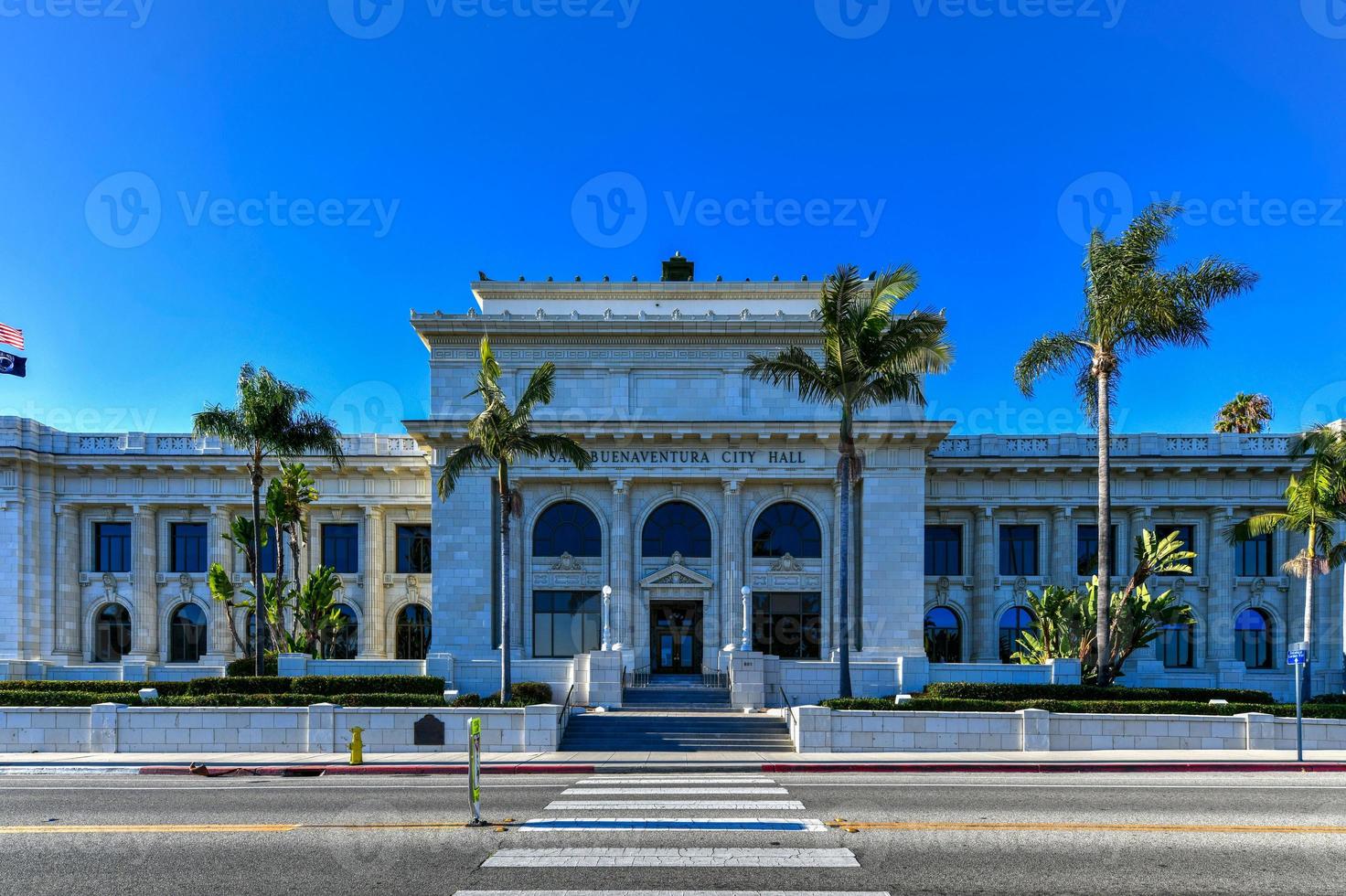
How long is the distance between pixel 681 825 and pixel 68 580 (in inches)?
1465

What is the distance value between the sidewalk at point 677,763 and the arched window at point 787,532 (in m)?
14.8

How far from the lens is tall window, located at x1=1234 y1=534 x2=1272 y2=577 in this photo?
38.0m

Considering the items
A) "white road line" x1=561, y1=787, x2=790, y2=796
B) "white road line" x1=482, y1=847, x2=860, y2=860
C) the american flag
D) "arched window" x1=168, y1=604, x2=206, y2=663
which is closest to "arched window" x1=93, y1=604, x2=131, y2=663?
"arched window" x1=168, y1=604, x2=206, y2=663

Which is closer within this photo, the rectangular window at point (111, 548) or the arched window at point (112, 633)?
the arched window at point (112, 633)

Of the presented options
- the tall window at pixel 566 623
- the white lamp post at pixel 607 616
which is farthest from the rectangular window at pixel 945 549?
the tall window at pixel 566 623

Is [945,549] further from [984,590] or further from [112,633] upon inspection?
[112,633]

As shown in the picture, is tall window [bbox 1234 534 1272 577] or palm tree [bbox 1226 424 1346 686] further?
tall window [bbox 1234 534 1272 577]

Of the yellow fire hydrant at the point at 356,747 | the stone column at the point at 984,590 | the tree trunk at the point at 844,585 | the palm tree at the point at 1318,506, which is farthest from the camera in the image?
the stone column at the point at 984,590

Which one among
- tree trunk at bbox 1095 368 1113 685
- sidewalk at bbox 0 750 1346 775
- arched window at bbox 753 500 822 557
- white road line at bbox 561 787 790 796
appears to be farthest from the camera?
arched window at bbox 753 500 822 557

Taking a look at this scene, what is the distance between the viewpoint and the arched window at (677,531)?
3506 centimetres

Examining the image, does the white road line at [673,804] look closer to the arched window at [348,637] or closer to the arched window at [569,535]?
the arched window at [569,535]

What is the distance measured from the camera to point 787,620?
35.0 meters

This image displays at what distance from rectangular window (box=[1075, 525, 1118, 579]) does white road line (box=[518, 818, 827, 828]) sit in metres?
30.1

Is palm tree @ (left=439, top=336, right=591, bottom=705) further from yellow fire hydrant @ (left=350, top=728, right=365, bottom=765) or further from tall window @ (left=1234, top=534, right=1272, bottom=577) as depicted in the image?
tall window @ (left=1234, top=534, right=1272, bottom=577)
